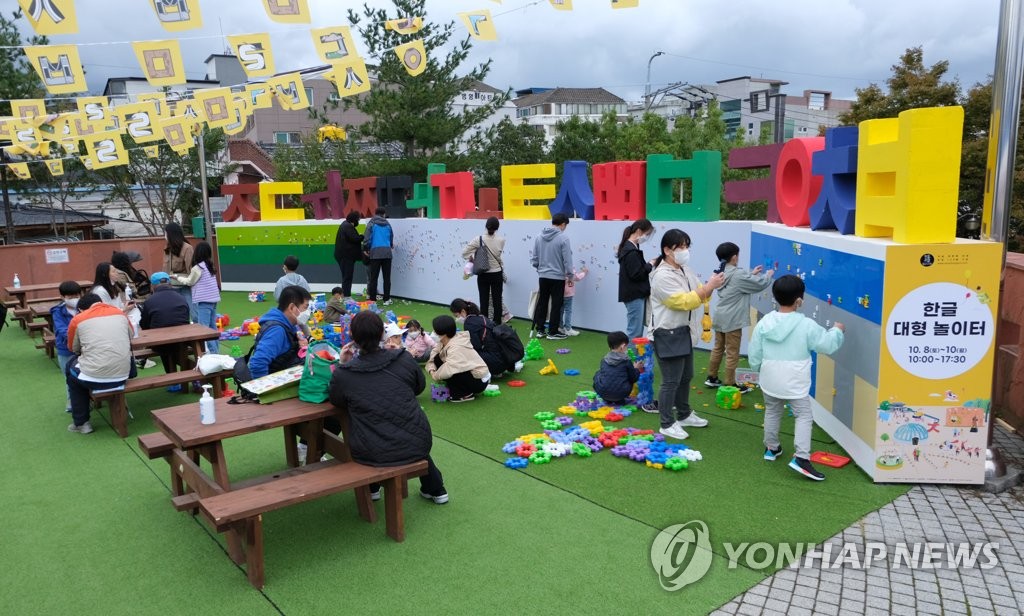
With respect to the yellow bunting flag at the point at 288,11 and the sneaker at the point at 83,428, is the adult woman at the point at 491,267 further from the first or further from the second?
the sneaker at the point at 83,428

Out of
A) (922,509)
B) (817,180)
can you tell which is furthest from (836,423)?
(817,180)

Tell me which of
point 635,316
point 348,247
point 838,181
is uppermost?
point 838,181

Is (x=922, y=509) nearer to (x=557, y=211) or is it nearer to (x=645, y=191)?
(x=645, y=191)

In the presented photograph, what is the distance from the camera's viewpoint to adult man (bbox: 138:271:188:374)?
8438 millimetres

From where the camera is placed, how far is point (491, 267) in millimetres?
10758

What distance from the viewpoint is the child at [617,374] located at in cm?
717

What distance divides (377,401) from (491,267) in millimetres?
6514

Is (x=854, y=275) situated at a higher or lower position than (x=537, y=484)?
higher

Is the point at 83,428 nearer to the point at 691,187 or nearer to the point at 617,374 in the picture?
the point at 617,374

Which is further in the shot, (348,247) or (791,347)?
(348,247)

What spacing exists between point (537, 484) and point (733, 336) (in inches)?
125

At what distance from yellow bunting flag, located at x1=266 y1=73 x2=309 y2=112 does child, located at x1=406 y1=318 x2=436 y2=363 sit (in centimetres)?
516

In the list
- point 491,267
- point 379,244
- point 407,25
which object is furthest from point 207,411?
point 379,244

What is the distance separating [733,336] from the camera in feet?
24.7
